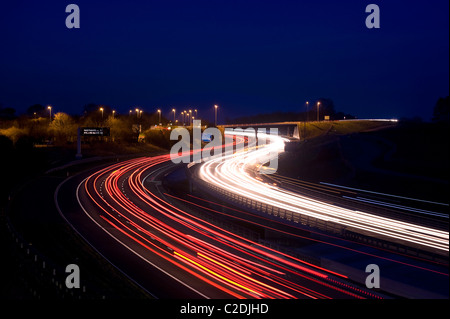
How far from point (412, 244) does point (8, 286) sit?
14499mm

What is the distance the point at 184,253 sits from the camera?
1573 cm

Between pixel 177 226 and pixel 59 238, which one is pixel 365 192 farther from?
pixel 59 238

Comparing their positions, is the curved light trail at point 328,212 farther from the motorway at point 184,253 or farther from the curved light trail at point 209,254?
the curved light trail at point 209,254

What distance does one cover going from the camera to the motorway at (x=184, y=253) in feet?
40.4

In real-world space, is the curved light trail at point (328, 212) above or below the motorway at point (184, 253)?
above

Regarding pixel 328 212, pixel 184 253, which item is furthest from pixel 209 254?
pixel 328 212

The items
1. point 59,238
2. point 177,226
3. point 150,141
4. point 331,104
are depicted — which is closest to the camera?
point 59,238

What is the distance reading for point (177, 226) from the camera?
19906mm

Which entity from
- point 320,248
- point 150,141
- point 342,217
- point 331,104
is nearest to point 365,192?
point 342,217
